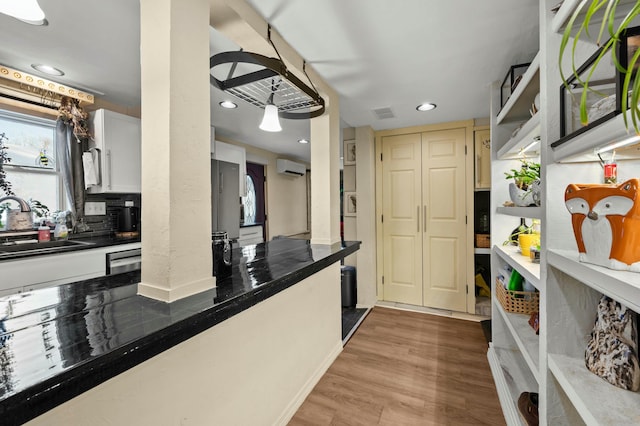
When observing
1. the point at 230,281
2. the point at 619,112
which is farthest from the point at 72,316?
the point at 619,112

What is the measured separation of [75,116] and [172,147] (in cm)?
223

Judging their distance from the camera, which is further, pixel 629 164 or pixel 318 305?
pixel 318 305

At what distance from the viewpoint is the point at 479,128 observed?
3.00 meters

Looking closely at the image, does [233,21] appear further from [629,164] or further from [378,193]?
[378,193]

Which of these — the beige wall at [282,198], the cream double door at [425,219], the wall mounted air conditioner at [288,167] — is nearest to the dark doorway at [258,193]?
the beige wall at [282,198]

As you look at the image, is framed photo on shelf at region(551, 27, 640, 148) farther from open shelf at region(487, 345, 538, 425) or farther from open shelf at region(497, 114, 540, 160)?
open shelf at region(487, 345, 538, 425)

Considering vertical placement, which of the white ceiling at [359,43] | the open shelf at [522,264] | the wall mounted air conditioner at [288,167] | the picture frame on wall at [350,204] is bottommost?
the open shelf at [522,264]

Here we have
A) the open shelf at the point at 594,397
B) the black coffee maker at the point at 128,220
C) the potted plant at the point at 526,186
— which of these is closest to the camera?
the open shelf at the point at 594,397

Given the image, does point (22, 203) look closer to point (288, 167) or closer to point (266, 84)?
point (266, 84)

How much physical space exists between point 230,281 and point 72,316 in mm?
514

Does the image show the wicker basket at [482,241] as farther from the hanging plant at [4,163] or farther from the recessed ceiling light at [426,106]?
the hanging plant at [4,163]

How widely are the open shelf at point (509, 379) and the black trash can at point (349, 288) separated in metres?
1.49

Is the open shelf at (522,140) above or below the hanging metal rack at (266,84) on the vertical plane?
below

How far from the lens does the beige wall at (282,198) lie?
4.84 meters
